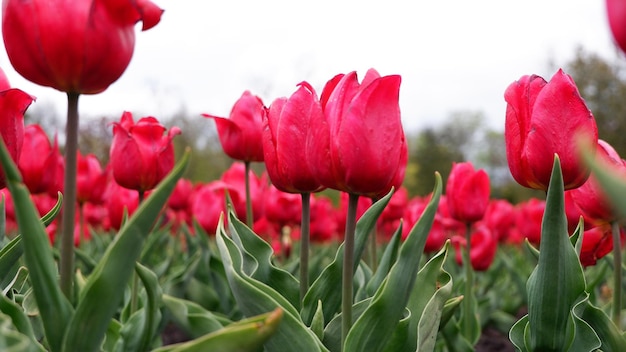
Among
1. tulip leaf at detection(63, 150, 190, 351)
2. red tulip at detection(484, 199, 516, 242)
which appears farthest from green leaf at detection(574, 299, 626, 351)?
red tulip at detection(484, 199, 516, 242)

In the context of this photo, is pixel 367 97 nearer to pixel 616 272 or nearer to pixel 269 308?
pixel 269 308

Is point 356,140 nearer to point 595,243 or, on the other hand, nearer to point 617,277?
point 617,277

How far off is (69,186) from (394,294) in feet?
1.47

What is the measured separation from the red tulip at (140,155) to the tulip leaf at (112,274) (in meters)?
0.84

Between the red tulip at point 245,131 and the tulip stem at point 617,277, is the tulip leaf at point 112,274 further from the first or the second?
the red tulip at point 245,131

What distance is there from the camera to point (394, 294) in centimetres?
87

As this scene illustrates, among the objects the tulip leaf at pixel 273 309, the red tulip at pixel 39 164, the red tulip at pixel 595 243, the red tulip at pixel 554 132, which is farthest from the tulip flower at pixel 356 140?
the red tulip at pixel 39 164

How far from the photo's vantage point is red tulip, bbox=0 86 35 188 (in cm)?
92

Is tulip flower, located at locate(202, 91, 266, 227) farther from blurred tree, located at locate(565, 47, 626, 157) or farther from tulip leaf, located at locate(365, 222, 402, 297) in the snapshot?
blurred tree, located at locate(565, 47, 626, 157)

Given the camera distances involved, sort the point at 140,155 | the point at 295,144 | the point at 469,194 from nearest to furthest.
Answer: the point at 295,144, the point at 140,155, the point at 469,194

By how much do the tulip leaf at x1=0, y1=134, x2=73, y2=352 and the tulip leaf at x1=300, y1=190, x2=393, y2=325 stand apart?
50cm

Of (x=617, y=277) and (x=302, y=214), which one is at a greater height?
(x=302, y=214)

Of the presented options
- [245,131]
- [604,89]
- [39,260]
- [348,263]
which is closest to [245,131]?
[245,131]

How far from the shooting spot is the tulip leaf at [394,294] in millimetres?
866
